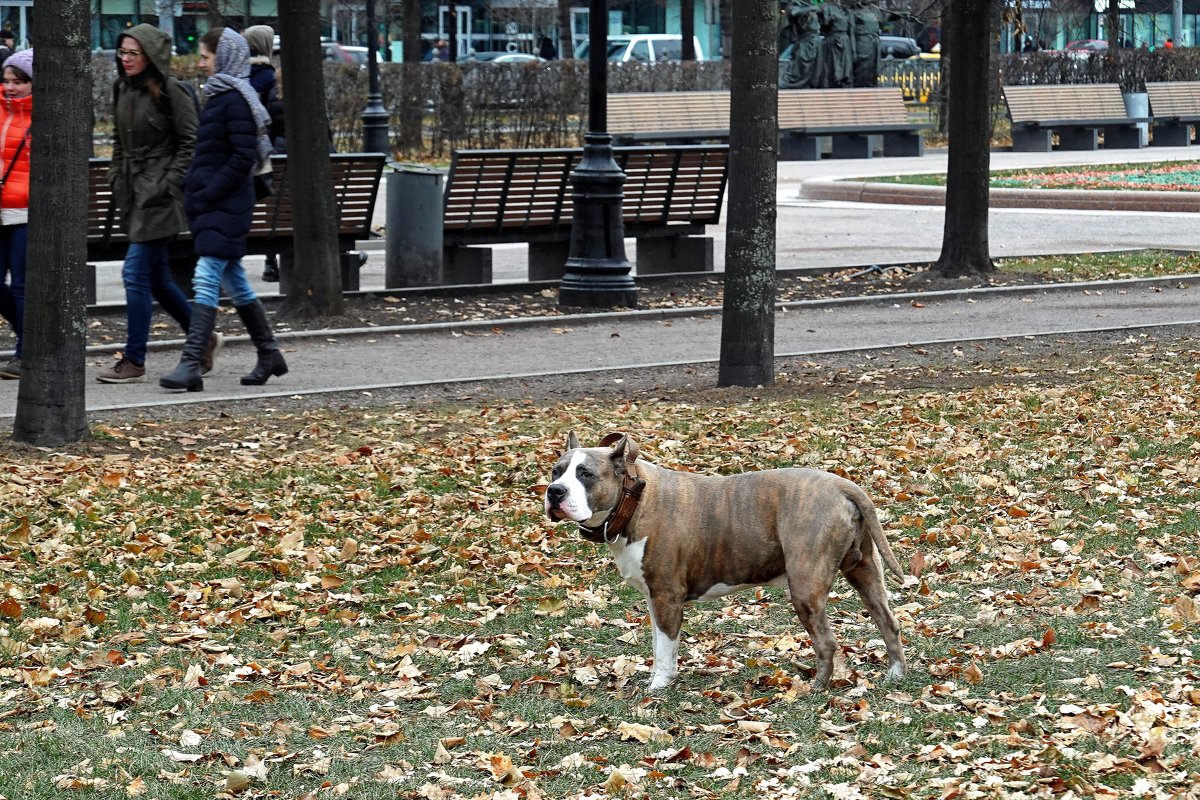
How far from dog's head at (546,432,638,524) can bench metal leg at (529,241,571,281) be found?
11.5m

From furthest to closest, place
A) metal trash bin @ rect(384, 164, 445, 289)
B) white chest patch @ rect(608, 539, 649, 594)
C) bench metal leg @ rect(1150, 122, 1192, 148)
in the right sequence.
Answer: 1. bench metal leg @ rect(1150, 122, 1192, 148)
2. metal trash bin @ rect(384, 164, 445, 289)
3. white chest patch @ rect(608, 539, 649, 594)

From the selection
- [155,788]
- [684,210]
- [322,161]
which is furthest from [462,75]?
[155,788]

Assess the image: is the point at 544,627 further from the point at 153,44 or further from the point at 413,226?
the point at 413,226

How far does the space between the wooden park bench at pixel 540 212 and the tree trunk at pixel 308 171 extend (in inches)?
78.4

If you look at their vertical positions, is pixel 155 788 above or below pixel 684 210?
below

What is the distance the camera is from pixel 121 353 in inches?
485

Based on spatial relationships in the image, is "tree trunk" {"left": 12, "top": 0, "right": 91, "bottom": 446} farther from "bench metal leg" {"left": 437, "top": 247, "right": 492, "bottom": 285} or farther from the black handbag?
"bench metal leg" {"left": 437, "top": 247, "right": 492, "bottom": 285}

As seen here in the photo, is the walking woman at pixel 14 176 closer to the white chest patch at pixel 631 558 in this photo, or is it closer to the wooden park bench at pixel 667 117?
the white chest patch at pixel 631 558

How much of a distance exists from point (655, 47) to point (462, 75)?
77.7 feet

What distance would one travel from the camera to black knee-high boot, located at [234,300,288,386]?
436 inches

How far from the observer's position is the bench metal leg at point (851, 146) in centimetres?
3538

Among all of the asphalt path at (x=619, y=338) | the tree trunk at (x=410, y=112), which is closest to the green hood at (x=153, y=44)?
the asphalt path at (x=619, y=338)

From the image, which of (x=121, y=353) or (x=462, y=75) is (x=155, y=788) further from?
(x=462, y=75)

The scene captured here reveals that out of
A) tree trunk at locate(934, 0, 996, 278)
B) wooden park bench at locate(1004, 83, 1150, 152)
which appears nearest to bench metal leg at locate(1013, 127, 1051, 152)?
wooden park bench at locate(1004, 83, 1150, 152)
